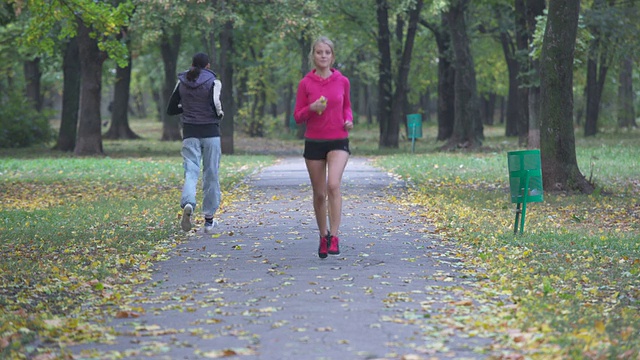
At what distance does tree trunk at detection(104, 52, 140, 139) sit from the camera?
161ft

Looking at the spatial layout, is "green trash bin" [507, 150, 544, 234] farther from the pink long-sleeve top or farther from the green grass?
the pink long-sleeve top

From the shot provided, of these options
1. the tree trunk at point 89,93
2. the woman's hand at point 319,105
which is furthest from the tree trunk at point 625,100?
the woman's hand at point 319,105

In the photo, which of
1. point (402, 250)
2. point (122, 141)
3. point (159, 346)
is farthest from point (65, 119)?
point (159, 346)

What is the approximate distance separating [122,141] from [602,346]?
4424cm

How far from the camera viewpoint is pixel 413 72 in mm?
60000

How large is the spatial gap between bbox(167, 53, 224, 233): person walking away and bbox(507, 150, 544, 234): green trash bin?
3.52 m

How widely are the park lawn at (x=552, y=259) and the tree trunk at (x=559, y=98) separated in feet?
1.56

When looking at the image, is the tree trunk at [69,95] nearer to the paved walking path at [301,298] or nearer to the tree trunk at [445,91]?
the tree trunk at [445,91]

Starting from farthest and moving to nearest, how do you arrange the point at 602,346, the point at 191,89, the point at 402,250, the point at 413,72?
the point at 413,72 < the point at 191,89 < the point at 402,250 < the point at 602,346

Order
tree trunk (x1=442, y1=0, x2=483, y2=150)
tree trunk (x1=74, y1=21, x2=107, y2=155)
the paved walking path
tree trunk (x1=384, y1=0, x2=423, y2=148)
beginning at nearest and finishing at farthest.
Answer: the paved walking path
tree trunk (x1=74, y1=21, x2=107, y2=155)
tree trunk (x1=442, y1=0, x2=483, y2=150)
tree trunk (x1=384, y1=0, x2=423, y2=148)

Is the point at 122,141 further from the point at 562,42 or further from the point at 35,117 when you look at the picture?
the point at 562,42

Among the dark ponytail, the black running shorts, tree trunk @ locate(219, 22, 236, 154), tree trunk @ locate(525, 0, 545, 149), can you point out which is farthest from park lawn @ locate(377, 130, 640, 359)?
tree trunk @ locate(219, 22, 236, 154)

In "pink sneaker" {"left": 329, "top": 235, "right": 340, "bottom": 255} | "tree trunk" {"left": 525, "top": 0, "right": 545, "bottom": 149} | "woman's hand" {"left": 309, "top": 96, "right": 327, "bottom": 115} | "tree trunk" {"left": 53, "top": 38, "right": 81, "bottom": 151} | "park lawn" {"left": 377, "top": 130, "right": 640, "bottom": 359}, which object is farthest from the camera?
"tree trunk" {"left": 53, "top": 38, "right": 81, "bottom": 151}

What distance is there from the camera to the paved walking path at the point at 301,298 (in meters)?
6.74
